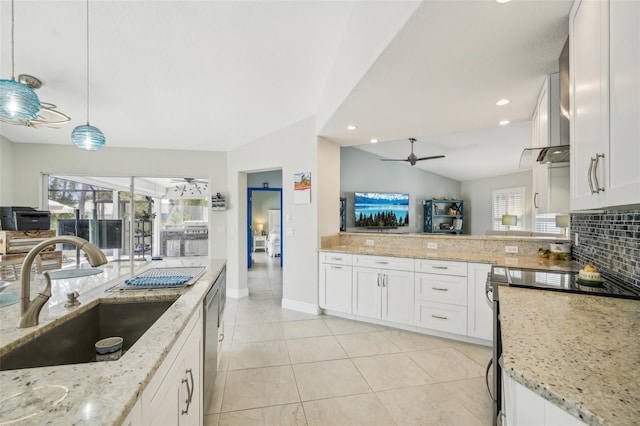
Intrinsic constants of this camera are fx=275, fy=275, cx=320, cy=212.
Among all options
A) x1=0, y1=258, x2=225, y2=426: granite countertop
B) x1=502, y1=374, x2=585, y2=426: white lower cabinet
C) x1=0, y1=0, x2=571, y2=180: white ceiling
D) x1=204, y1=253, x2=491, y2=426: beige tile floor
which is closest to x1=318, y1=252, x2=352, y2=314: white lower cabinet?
x1=204, y1=253, x2=491, y2=426: beige tile floor

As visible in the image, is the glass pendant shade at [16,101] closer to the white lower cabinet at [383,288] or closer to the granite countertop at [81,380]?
the granite countertop at [81,380]

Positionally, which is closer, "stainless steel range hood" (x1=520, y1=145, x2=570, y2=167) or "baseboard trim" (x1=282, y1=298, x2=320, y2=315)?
"stainless steel range hood" (x1=520, y1=145, x2=570, y2=167)

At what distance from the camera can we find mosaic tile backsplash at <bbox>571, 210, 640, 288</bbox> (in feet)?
4.72

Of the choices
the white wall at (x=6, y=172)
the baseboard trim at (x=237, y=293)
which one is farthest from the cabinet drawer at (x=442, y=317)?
the white wall at (x=6, y=172)

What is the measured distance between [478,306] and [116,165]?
18.1 feet

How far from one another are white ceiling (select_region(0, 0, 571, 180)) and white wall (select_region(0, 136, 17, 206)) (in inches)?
12.9

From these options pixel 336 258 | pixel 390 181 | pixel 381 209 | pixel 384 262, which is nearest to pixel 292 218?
pixel 336 258

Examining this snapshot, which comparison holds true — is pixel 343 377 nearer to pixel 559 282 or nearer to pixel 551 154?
pixel 559 282

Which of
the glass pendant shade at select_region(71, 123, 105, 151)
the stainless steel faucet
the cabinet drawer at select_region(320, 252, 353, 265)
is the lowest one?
the cabinet drawer at select_region(320, 252, 353, 265)

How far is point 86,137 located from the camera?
2.22 meters

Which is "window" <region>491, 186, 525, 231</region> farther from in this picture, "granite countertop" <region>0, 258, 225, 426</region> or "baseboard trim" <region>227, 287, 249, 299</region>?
Answer: "granite countertop" <region>0, 258, 225, 426</region>

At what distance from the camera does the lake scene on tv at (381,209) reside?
6.98 metres

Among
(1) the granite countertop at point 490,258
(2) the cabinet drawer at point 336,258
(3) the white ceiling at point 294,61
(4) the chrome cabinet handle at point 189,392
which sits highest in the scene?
(3) the white ceiling at point 294,61

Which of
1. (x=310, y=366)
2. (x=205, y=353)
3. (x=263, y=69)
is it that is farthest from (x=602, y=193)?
(x=263, y=69)
